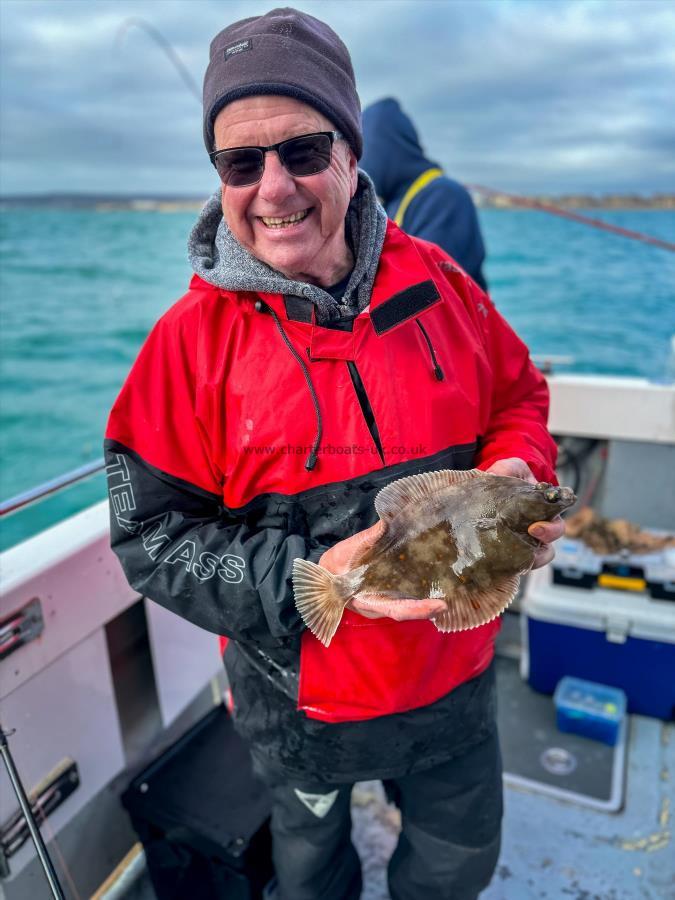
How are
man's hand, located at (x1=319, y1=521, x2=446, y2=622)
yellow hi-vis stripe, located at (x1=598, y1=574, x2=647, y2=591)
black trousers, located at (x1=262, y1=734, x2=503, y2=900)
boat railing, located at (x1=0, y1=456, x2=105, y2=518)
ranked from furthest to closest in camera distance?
yellow hi-vis stripe, located at (x1=598, y1=574, x2=647, y2=591), boat railing, located at (x1=0, y1=456, x2=105, y2=518), black trousers, located at (x1=262, y1=734, x2=503, y2=900), man's hand, located at (x1=319, y1=521, x2=446, y2=622)

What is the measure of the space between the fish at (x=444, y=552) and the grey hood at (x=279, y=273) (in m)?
0.54

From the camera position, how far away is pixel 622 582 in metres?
3.55

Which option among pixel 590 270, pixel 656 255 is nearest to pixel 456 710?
pixel 590 270

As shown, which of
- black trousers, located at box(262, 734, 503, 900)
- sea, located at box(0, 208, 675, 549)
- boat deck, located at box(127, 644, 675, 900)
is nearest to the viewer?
black trousers, located at box(262, 734, 503, 900)

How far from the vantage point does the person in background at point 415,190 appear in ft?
11.6

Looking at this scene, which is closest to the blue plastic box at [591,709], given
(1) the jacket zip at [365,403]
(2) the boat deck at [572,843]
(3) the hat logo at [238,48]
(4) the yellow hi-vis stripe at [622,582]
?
(2) the boat deck at [572,843]

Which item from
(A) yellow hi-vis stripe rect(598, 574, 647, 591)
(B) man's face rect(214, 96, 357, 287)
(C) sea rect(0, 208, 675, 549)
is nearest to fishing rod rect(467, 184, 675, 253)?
(C) sea rect(0, 208, 675, 549)

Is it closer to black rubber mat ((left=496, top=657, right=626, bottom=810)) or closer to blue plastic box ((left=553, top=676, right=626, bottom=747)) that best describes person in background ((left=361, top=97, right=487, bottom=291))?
blue plastic box ((left=553, top=676, right=626, bottom=747))

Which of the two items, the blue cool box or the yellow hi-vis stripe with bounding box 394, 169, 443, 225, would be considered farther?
the yellow hi-vis stripe with bounding box 394, 169, 443, 225

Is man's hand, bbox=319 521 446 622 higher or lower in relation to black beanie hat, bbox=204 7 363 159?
lower

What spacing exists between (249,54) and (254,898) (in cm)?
268

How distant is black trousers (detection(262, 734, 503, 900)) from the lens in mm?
2104

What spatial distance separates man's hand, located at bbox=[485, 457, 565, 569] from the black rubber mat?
198 cm

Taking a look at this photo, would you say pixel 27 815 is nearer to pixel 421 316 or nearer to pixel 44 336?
pixel 421 316
